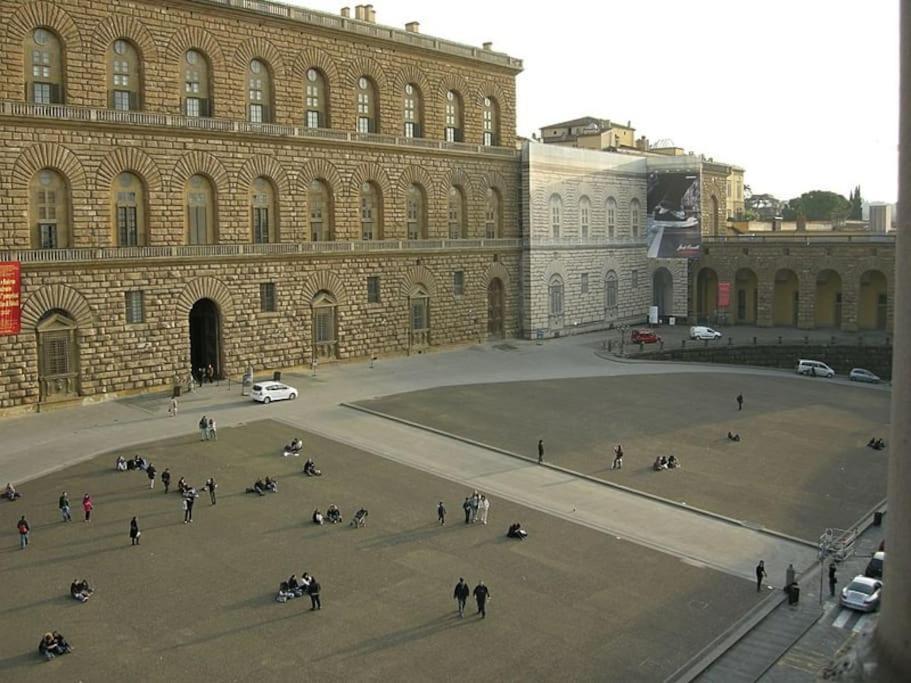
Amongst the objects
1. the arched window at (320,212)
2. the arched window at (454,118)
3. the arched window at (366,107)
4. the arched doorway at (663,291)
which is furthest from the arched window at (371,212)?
the arched doorway at (663,291)

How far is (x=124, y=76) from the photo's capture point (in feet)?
147

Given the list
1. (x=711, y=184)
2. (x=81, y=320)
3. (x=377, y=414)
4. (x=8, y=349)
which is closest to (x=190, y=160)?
(x=81, y=320)

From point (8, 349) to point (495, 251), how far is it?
33195mm

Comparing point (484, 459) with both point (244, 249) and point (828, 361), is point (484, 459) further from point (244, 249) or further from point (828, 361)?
point (828, 361)

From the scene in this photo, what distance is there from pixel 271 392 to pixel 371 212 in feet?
53.1

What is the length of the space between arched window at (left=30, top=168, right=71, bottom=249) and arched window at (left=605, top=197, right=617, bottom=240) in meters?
43.1

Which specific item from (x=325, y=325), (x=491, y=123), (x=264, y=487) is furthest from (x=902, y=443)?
(x=491, y=123)

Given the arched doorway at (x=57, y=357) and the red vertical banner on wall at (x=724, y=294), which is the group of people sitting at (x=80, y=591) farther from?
the red vertical banner on wall at (x=724, y=294)

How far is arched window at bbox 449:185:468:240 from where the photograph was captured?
201ft

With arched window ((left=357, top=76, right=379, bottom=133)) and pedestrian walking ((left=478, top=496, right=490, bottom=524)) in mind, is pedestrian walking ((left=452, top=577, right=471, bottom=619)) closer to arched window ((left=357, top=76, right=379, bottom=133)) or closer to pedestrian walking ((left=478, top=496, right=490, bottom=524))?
pedestrian walking ((left=478, top=496, right=490, bottom=524))

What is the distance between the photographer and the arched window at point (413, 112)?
58062 mm

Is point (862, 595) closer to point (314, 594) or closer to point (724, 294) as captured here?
point (314, 594)

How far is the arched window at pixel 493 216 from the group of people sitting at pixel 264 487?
35.2 meters

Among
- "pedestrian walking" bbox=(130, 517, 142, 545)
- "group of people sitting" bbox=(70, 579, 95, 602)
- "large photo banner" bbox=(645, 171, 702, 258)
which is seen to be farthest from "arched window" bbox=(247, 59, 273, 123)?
"large photo banner" bbox=(645, 171, 702, 258)
